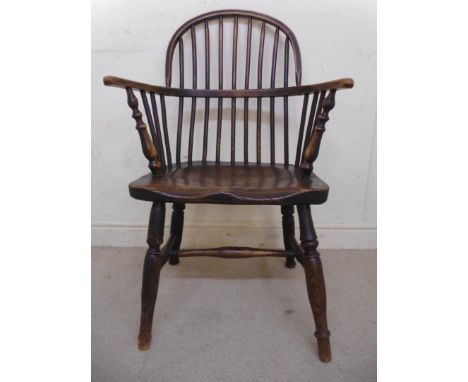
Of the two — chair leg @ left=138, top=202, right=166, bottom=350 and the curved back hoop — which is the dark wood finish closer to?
chair leg @ left=138, top=202, right=166, bottom=350

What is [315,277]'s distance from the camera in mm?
772

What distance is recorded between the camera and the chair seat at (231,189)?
708 millimetres

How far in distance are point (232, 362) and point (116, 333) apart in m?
0.34

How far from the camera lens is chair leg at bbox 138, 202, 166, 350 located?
782 mm

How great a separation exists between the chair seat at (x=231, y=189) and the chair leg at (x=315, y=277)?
70 mm

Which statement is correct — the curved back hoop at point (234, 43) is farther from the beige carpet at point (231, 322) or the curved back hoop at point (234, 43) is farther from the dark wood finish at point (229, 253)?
the beige carpet at point (231, 322)

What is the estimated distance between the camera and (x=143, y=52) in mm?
1249

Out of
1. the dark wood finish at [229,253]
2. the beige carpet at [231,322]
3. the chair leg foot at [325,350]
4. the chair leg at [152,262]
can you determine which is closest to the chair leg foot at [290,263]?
the beige carpet at [231,322]

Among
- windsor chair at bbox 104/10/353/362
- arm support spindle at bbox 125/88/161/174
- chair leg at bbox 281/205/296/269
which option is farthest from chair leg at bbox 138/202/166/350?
chair leg at bbox 281/205/296/269

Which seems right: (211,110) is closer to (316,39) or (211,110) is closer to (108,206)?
(316,39)

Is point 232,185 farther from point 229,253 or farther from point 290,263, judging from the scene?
point 290,263

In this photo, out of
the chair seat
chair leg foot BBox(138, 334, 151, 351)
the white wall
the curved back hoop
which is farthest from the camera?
the white wall

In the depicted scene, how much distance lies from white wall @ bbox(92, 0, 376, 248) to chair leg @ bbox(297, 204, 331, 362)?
59 cm

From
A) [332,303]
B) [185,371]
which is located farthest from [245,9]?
[185,371]
